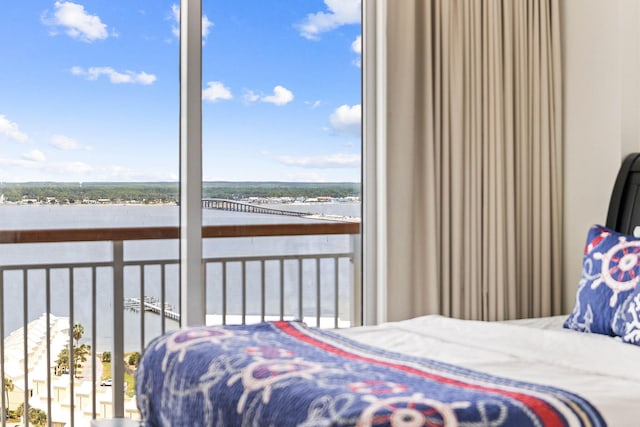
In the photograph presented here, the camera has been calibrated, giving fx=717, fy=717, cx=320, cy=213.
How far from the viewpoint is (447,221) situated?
10.6 ft

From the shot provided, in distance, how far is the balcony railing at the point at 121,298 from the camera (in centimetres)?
290

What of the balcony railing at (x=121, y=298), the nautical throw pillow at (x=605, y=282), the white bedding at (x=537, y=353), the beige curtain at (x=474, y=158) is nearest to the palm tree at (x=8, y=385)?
the balcony railing at (x=121, y=298)

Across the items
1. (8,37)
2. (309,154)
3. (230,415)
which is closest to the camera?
(230,415)

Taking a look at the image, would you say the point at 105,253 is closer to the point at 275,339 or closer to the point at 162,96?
the point at 162,96

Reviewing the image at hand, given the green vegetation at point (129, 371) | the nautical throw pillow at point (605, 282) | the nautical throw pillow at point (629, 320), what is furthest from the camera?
the green vegetation at point (129, 371)

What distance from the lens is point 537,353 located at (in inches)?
79.5

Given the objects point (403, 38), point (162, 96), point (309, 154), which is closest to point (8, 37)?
point (162, 96)

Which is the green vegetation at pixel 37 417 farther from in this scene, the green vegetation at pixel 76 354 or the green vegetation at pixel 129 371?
the green vegetation at pixel 129 371

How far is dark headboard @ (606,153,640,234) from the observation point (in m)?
2.96

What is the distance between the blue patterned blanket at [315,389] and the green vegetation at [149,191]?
101cm

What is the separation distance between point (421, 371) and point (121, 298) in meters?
1.75

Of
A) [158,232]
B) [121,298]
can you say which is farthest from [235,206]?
[121,298]

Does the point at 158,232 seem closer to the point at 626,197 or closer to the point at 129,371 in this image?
the point at 129,371

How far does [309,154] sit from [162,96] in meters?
0.68
